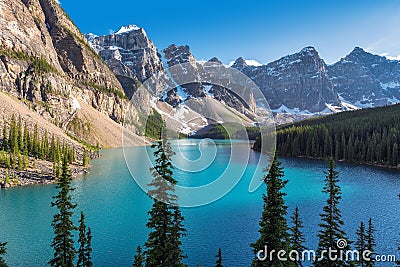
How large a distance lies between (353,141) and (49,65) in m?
146

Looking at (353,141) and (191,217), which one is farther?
(353,141)

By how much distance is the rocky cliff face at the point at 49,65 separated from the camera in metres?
124

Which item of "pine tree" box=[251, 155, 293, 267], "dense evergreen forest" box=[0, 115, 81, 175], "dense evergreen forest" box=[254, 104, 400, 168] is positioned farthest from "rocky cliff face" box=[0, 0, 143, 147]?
"pine tree" box=[251, 155, 293, 267]

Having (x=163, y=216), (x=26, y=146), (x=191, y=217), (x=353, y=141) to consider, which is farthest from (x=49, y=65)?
(x=163, y=216)

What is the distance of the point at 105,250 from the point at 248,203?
74.8 feet

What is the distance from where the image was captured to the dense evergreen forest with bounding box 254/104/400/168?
86.4m

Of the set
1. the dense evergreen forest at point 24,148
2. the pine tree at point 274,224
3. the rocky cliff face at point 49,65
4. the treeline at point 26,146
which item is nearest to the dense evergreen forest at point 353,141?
the pine tree at point 274,224

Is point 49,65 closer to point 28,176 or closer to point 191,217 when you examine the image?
point 28,176

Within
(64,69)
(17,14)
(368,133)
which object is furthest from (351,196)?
(64,69)

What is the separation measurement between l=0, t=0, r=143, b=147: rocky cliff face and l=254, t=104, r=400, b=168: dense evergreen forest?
98220mm

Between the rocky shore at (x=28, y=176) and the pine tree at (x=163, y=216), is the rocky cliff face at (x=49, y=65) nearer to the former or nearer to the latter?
the rocky shore at (x=28, y=176)

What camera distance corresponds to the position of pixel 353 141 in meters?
98.8

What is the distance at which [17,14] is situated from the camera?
142750 millimetres

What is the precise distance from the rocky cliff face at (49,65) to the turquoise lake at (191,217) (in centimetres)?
8515
